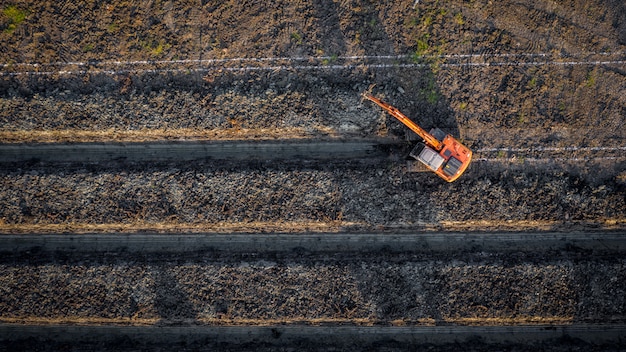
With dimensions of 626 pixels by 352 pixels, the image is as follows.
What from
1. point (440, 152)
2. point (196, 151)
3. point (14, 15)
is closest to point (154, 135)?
point (196, 151)

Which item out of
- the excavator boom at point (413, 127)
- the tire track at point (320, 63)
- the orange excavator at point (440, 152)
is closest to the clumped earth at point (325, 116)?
the tire track at point (320, 63)

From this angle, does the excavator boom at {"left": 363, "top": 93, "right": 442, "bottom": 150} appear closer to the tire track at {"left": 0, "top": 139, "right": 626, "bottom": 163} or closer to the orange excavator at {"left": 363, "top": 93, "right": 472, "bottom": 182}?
the orange excavator at {"left": 363, "top": 93, "right": 472, "bottom": 182}

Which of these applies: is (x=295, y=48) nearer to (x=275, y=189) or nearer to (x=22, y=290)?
(x=275, y=189)

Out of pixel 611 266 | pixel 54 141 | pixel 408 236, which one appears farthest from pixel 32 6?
pixel 611 266

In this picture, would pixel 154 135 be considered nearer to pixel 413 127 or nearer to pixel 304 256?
pixel 304 256

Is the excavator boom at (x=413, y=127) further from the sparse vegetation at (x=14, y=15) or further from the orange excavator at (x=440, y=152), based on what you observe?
the sparse vegetation at (x=14, y=15)

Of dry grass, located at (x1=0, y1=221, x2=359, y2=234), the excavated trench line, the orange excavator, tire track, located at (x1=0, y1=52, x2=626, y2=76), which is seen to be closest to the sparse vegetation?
tire track, located at (x1=0, y1=52, x2=626, y2=76)
